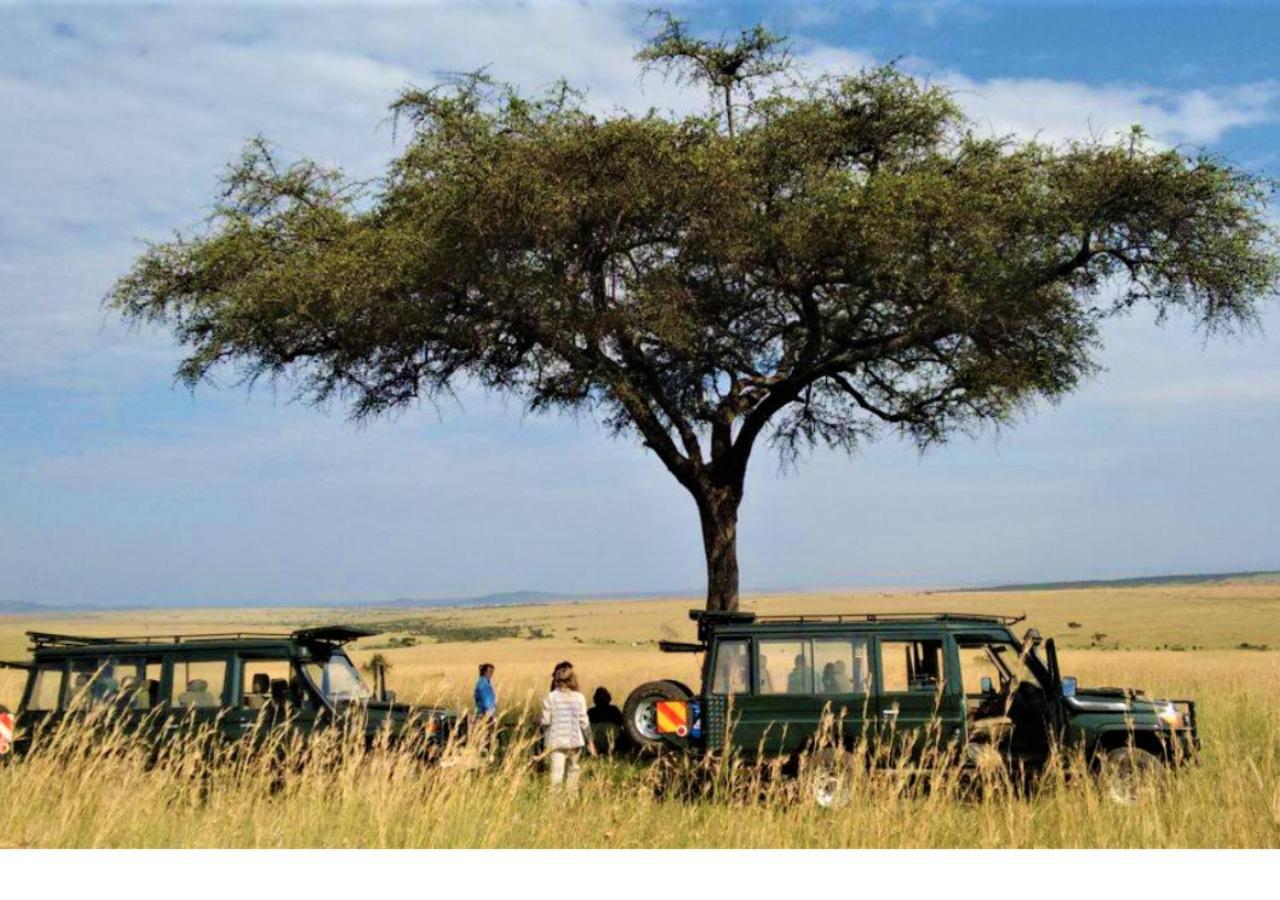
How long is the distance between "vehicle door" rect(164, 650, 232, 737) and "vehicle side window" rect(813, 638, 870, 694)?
232 inches

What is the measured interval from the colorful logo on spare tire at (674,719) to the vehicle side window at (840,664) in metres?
1.40

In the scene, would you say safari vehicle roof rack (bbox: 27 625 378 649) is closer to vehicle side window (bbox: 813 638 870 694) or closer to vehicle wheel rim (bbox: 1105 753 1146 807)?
vehicle side window (bbox: 813 638 870 694)

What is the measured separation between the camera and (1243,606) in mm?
114625

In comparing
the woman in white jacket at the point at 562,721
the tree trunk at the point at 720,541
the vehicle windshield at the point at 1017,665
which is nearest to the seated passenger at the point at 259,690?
the woman in white jacket at the point at 562,721

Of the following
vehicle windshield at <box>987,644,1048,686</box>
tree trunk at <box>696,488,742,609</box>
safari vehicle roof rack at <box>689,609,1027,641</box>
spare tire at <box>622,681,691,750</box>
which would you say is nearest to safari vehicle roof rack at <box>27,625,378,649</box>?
safari vehicle roof rack at <box>689,609,1027,641</box>

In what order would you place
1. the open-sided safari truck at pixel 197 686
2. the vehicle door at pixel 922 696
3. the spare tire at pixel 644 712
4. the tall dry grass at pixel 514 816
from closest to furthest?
1. the tall dry grass at pixel 514 816
2. the vehicle door at pixel 922 696
3. the open-sided safari truck at pixel 197 686
4. the spare tire at pixel 644 712

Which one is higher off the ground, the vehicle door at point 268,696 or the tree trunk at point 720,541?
the tree trunk at point 720,541

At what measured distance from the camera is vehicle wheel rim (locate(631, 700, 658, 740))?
17578 mm

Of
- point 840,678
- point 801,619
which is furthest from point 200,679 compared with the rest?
point 840,678

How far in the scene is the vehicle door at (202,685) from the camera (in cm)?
1384

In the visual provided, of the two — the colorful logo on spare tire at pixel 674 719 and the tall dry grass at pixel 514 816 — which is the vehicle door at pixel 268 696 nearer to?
the tall dry grass at pixel 514 816

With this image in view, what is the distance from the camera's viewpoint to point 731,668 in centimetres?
1403

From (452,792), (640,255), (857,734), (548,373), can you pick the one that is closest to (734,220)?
(640,255)

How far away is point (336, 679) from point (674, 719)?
364 cm
